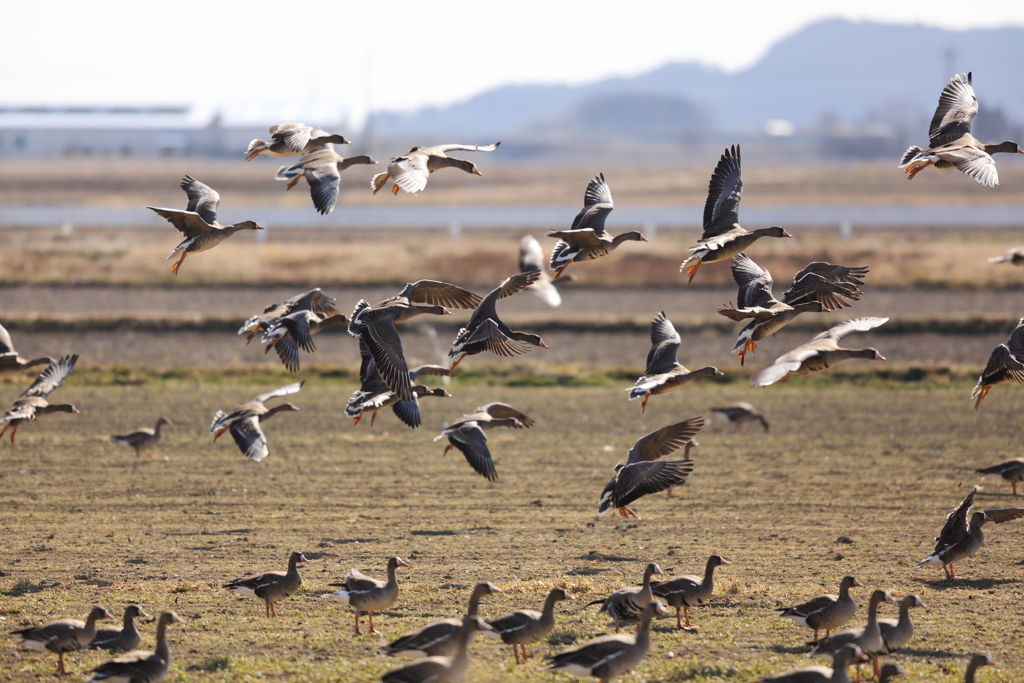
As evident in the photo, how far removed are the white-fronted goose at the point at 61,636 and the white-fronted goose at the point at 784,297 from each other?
22.6 ft

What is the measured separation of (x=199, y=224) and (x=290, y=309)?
4.90 feet

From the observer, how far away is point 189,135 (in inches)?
5758

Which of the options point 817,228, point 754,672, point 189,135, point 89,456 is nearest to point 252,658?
point 754,672

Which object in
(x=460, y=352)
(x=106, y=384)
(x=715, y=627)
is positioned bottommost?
(x=106, y=384)

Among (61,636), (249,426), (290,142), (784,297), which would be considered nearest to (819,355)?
(784,297)

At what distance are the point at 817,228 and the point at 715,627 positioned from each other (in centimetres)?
4412

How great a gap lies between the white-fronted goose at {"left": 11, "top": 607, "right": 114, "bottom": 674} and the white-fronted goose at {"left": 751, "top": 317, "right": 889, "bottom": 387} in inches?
259

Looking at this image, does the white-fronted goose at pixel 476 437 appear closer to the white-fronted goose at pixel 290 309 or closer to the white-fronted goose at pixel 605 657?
the white-fronted goose at pixel 290 309

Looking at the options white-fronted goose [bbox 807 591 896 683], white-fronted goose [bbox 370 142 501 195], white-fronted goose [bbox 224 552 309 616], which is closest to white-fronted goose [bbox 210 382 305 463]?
white-fronted goose [bbox 224 552 309 616]

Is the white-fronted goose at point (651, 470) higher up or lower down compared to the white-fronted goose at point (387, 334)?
lower down

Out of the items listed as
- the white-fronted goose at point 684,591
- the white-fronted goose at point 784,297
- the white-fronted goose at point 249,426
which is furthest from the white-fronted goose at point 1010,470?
the white-fronted goose at point 249,426

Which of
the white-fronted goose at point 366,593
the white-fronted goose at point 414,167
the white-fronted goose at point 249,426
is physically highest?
the white-fronted goose at point 414,167

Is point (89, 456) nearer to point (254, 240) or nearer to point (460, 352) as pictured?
point (460, 352)

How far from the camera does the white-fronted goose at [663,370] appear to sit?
38.5 ft
